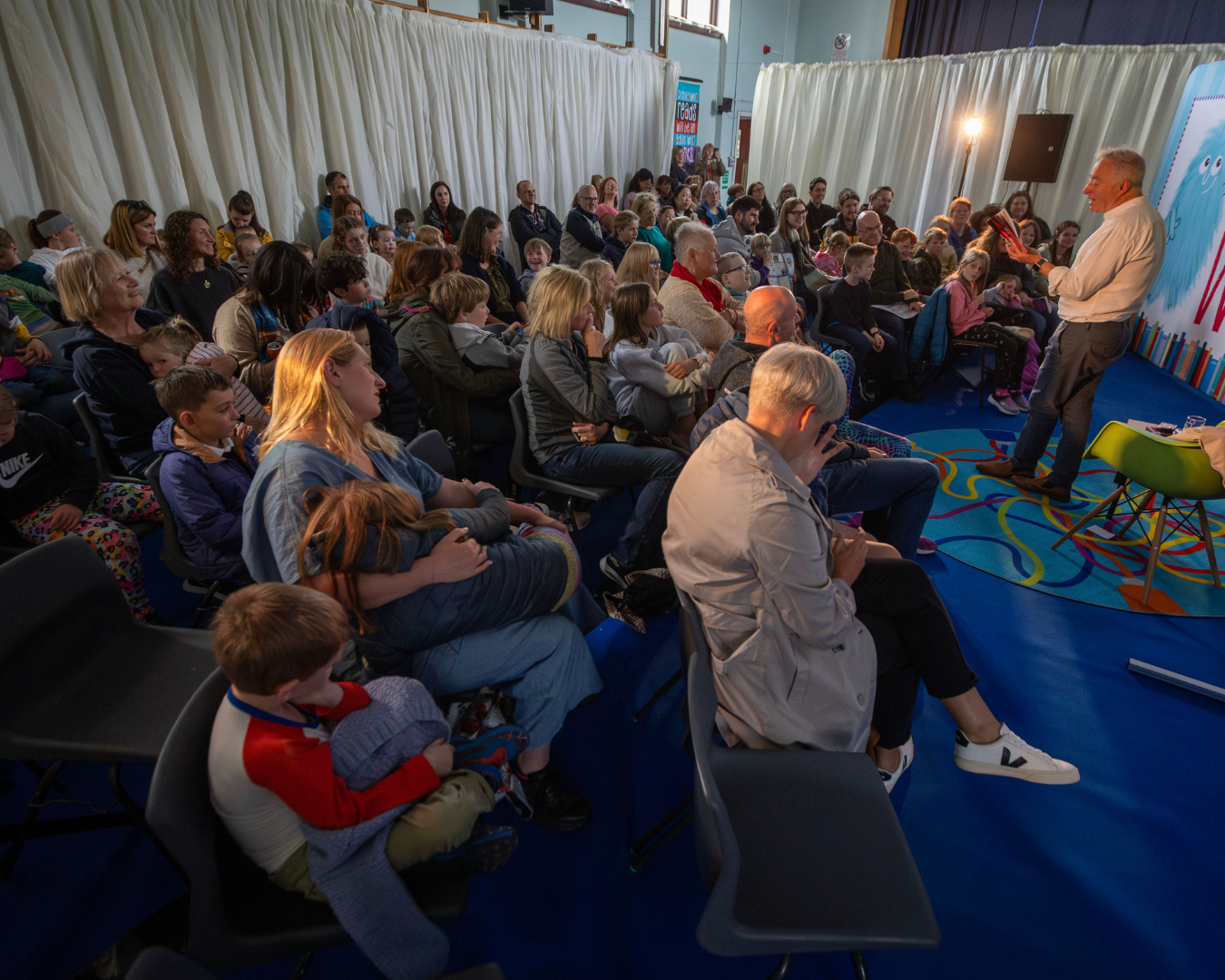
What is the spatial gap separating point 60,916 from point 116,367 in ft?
6.10

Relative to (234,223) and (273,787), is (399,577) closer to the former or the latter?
(273,787)

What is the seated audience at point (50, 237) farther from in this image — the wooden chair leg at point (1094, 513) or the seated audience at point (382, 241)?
the wooden chair leg at point (1094, 513)

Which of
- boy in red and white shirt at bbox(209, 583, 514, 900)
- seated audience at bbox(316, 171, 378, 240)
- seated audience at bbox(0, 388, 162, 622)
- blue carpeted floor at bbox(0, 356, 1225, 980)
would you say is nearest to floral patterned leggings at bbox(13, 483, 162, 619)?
seated audience at bbox(0, 388, 162, 622)

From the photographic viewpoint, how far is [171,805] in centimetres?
102

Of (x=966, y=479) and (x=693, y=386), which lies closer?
(x=693, y=386)

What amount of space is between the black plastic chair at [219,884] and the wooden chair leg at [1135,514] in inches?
132

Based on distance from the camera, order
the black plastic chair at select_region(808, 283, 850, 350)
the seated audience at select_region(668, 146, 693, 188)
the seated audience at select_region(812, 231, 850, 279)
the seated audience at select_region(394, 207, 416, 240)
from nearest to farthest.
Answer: the black plastic chair at select_region(808, 283, 850, 350), the seated audience at select_region(812, 231, 850, 279), the seated audience at select_region(394, 207, 416, 240), the seated audience at select_region(668, 146, 693, 188)

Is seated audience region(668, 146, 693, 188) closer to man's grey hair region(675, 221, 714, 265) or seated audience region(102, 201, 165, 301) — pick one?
man's grey hair region(675, 221, 714, 265)

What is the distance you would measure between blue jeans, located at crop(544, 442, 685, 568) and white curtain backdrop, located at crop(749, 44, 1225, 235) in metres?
9.27

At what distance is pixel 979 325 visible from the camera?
16.8 ft

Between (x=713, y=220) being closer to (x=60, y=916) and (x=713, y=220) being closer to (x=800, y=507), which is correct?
(x=800, y=507)

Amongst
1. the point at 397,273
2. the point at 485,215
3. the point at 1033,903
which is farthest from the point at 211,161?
the point at 1033,903

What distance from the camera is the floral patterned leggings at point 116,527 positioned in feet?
7.17

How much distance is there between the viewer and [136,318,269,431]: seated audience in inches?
102
